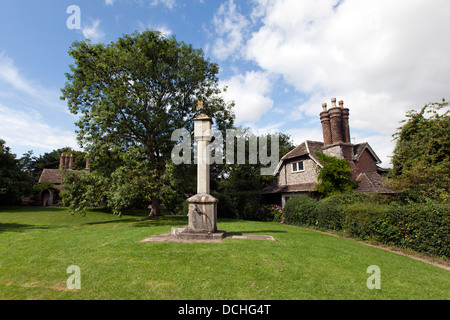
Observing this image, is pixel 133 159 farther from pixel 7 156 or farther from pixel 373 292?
pixel 7 156

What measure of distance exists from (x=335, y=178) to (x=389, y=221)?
817 cm

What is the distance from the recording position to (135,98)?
16641 mm

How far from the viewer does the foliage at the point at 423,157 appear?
1398cm

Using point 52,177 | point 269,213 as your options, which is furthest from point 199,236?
point 52,177

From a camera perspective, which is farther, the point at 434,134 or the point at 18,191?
the point at 18,191

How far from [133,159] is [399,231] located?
1513cm

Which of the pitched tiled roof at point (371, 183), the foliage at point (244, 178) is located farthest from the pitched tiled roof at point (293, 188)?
the foliage at point (244, 178)

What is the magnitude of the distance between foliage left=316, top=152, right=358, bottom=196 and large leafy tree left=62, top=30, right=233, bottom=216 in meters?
11.4

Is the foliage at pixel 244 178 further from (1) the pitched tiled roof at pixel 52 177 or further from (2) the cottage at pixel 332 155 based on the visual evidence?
(1) the pitched tiled roof at pixel 52 177

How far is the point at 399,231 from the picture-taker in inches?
394

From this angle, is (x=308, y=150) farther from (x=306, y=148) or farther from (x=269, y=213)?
(x=269, y=213)

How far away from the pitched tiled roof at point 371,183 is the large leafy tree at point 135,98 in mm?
14562
